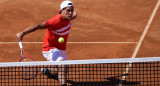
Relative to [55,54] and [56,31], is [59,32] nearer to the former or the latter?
[56,31]

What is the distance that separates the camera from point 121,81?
679cm

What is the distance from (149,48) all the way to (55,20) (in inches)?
118

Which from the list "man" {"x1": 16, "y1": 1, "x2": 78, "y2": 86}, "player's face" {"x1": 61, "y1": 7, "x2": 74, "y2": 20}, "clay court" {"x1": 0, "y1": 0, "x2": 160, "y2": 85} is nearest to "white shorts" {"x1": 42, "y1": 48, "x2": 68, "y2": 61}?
"man" {"x1": 16, "y1": 1, "x2": 78, "y2": 86}

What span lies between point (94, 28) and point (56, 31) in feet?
11.1

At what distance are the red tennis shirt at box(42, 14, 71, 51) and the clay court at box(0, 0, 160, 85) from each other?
4.96 ft

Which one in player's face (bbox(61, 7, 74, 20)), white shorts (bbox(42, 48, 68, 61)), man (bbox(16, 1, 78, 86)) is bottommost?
white shorts (bbox(42, 48, 68, 61))

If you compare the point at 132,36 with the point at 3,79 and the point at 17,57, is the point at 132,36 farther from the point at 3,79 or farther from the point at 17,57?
the point at 3,79

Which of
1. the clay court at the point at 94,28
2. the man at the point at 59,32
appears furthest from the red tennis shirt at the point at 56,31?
the clay court at the point at 94,28

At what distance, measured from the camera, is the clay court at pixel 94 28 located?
8453mm

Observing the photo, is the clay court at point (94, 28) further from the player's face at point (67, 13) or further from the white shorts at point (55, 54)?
the player's face at point (67, 13)

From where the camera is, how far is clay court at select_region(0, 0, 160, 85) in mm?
8453

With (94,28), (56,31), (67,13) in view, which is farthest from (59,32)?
(94,28)

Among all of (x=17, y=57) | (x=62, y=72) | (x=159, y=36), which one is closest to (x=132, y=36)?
(x=159, y=36)

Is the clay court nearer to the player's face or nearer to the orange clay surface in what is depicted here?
the orange clay surface
